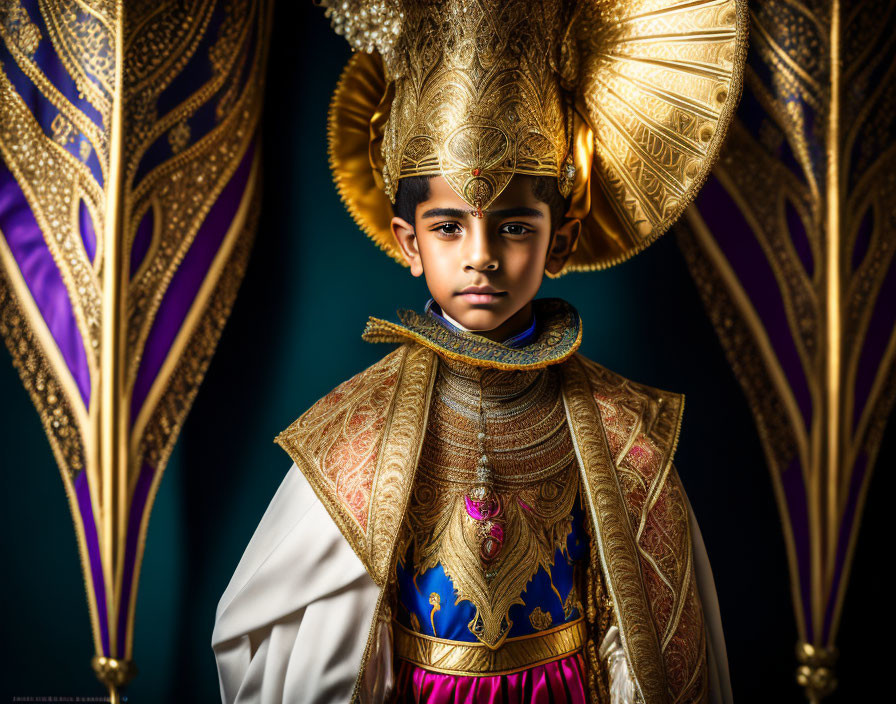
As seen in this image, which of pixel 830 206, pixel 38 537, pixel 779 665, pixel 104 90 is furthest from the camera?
pixel 779 665

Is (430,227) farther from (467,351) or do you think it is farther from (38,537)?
(38,537)

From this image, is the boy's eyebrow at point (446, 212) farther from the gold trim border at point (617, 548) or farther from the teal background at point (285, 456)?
the teal background at point (285, 456)

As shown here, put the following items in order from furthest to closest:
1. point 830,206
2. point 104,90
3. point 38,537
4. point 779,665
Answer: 1. point 779,665
2. point 38,537
3. point 830,206
4. point 104,90

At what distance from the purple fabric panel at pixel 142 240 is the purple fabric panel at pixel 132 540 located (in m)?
0.40

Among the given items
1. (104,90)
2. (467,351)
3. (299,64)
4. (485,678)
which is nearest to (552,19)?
(467,351)

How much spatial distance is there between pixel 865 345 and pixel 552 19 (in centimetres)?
94

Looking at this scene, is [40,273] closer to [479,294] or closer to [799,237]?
[479,294]

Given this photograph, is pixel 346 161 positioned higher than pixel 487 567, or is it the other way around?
pixel 346 161

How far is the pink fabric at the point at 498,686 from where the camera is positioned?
1.38 m

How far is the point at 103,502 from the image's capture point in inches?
62.1

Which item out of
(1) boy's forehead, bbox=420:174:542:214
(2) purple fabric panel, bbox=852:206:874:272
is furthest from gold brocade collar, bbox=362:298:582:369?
(2) purple fabric panel, bbox=852:206:874:272

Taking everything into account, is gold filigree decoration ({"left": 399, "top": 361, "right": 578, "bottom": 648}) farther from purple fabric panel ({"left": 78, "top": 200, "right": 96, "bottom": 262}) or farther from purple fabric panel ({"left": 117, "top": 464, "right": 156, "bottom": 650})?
purple fabric panel ({"left": 78, "top": 200, "right": 96, "bottom": 262})

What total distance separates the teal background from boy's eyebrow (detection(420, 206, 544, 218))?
574 mm

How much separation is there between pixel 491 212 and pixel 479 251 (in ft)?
0.23
